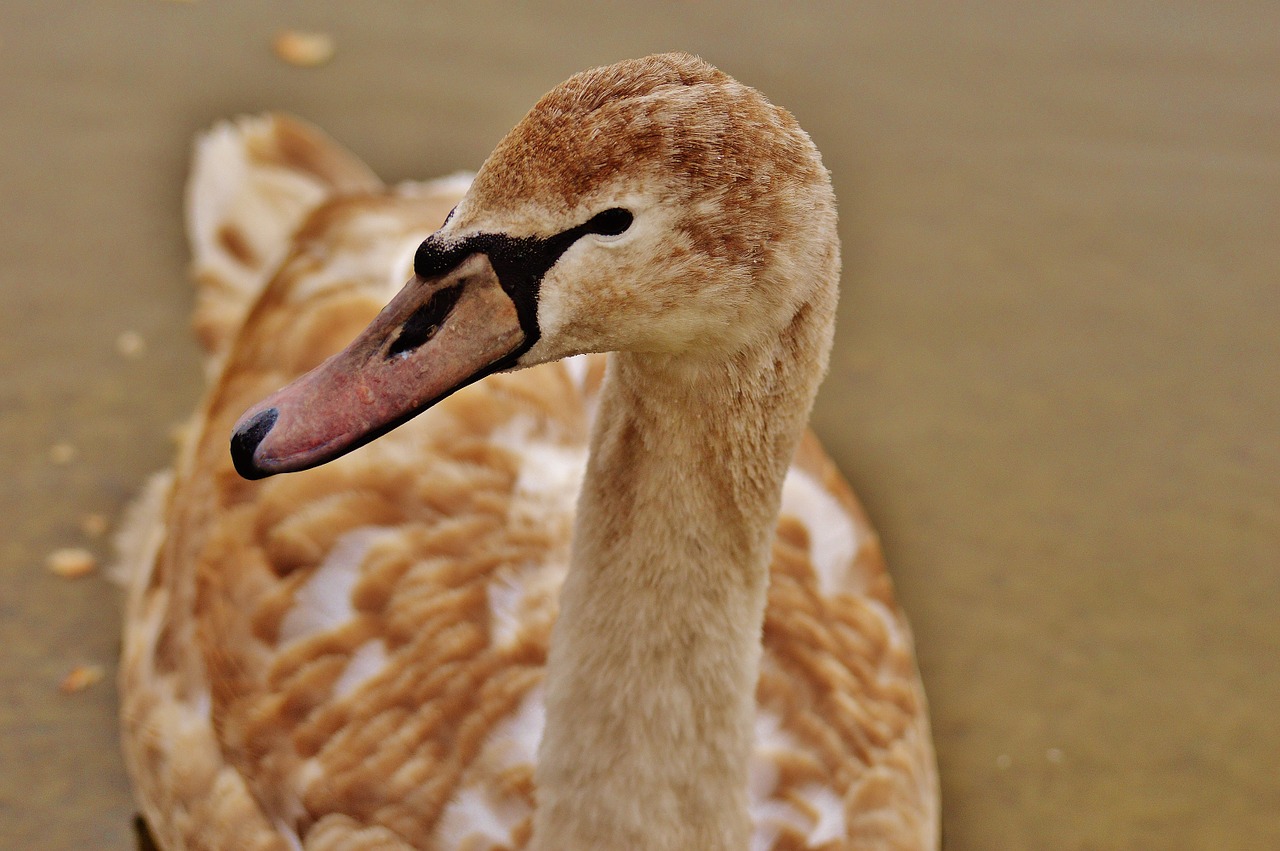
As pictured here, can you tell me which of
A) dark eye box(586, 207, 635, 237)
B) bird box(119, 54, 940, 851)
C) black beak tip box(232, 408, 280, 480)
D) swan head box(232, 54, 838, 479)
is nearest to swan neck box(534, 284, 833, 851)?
bird box(119, 54, 940, 851)

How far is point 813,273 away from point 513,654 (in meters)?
1.33

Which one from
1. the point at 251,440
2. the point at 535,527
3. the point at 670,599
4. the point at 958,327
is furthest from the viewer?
the point at 958,327

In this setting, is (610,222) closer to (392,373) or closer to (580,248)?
(580,248)

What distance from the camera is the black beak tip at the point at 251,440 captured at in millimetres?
2057

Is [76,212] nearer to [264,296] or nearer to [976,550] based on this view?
[264,296]

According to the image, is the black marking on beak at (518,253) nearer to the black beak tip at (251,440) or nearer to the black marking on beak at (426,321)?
the black marking on beak at (426,321)

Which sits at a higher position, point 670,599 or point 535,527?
point 670,599

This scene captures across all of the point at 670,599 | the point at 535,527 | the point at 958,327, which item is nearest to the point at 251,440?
the point at 670,599

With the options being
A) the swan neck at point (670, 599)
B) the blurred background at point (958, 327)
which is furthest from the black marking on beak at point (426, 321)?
the blurred background at point (958, 327)

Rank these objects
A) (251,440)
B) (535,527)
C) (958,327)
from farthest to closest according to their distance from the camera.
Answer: (958,327) < (535,527) < (251,440)

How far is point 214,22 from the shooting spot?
6.21 m

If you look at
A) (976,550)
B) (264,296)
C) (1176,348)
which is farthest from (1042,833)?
(264,296)

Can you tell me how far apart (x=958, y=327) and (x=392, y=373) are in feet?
12.0

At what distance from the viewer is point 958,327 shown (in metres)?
A: 5.41
